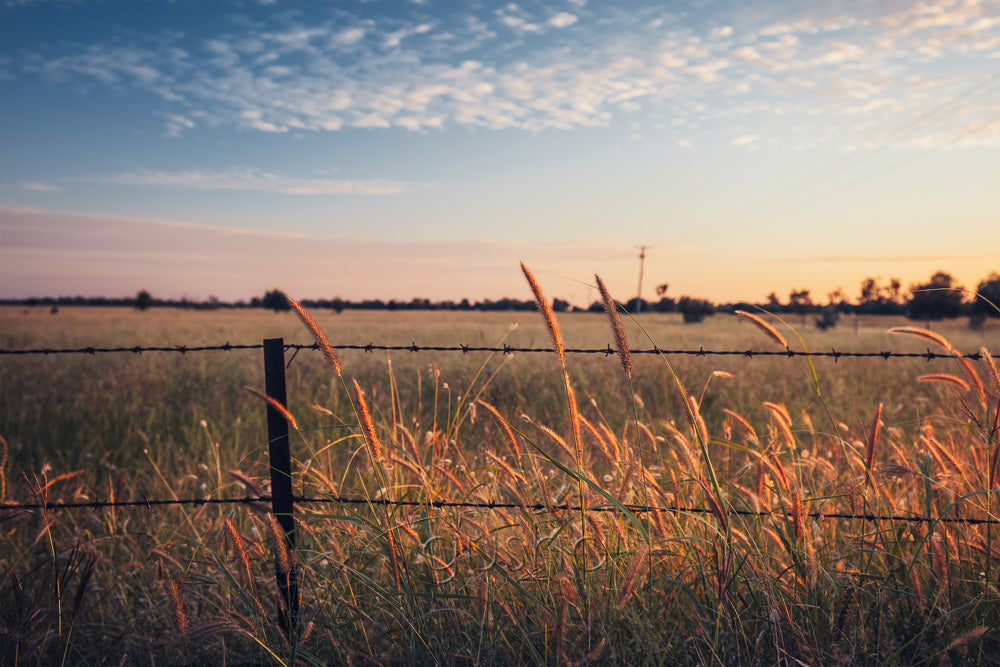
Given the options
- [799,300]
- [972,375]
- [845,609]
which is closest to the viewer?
[845,609]

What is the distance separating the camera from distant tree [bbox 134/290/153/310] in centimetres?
8829

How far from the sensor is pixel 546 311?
181cm

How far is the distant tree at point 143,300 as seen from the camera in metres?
88.3

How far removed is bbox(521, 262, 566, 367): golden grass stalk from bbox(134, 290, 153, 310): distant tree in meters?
100

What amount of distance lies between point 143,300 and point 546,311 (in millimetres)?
104357

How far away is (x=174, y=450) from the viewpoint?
19.2ft

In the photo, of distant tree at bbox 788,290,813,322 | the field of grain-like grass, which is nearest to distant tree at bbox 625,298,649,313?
distant tree at bbox 788,290,813,322

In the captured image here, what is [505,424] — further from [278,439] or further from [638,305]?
[638,305]

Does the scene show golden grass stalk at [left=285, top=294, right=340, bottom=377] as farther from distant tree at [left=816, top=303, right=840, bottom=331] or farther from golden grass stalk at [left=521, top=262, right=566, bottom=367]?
distant tree at [left=816, top=303, right=840, bottom=331]

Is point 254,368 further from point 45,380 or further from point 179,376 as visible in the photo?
point 45,380

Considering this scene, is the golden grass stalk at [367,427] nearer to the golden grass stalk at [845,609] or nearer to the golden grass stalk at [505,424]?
the golden grass stalk at [505,424]

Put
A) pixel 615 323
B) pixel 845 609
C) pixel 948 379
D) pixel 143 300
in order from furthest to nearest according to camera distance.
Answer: pixel 143 300 < pixel 948 379 < pixel 845 609 < pixel 615 323

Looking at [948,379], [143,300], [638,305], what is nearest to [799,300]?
[638,305]

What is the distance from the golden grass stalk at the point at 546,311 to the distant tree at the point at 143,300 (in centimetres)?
10050
